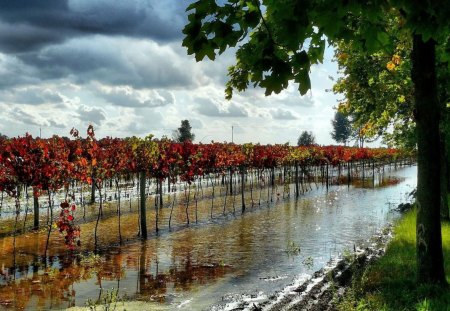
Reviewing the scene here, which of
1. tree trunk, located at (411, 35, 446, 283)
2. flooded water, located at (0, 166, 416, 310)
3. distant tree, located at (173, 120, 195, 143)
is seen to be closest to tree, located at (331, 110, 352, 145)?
distant tree, located at (173, 120, 195, 143)

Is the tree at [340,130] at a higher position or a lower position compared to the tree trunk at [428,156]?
higher

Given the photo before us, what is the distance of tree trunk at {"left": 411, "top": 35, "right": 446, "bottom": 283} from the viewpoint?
6.92 m

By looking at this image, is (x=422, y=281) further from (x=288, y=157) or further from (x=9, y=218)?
(x=288, y=157)

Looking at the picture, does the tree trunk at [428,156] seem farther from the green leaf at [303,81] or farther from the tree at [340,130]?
the tree at [340,130]

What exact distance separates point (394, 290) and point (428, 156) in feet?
7.72

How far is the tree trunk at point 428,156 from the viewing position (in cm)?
692

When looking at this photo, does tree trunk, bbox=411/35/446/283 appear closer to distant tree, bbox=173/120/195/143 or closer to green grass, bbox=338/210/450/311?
green grass, bbox=338/210/450/311

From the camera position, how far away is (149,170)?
16.5 meters

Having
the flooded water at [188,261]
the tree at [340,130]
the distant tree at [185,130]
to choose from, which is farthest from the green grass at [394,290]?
the tree at [340,130]

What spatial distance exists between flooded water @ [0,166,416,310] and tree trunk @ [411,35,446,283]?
122 inches

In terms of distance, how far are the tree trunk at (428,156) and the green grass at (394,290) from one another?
43 centimetres

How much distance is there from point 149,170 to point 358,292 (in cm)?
1050

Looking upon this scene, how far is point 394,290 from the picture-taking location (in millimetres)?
7332

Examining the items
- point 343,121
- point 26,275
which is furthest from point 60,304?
point 343,121
